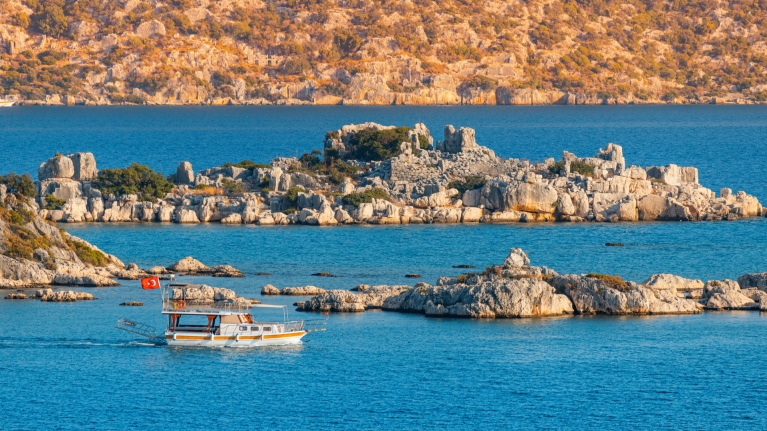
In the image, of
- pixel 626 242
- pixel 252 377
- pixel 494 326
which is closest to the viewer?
pixel 252 377

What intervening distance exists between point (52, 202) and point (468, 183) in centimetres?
3197

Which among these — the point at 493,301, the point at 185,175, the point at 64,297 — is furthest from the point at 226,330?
the point at 185,175

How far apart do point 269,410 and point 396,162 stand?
6466 cm

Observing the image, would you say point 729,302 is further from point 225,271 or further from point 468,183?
point 468,183

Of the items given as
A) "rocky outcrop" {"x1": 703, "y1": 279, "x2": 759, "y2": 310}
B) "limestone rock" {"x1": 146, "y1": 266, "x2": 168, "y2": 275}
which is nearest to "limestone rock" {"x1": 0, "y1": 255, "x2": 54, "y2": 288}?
"limestone rock" {"x1": 146, "y1": 266, "x2": 168, "y2": 275}

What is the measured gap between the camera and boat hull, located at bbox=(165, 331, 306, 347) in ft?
176

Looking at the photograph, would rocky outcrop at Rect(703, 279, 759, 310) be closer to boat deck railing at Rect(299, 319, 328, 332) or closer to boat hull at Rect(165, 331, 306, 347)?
boat deck railing at Rect(299, 319, 328, 332)

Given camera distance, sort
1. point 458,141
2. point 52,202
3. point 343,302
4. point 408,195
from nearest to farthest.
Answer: point 343,302 < point 52,202 < point 408,195 < point 458,141

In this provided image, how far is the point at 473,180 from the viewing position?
10388 centimetres

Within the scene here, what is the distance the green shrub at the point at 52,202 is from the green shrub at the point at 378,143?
90.3 feet

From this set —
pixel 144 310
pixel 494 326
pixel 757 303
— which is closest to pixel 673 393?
pixel 494 326

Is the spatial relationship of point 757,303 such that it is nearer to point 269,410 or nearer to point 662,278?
point 662,278

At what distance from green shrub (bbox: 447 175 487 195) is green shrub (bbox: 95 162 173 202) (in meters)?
22.8

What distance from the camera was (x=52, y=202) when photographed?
9894 cm
